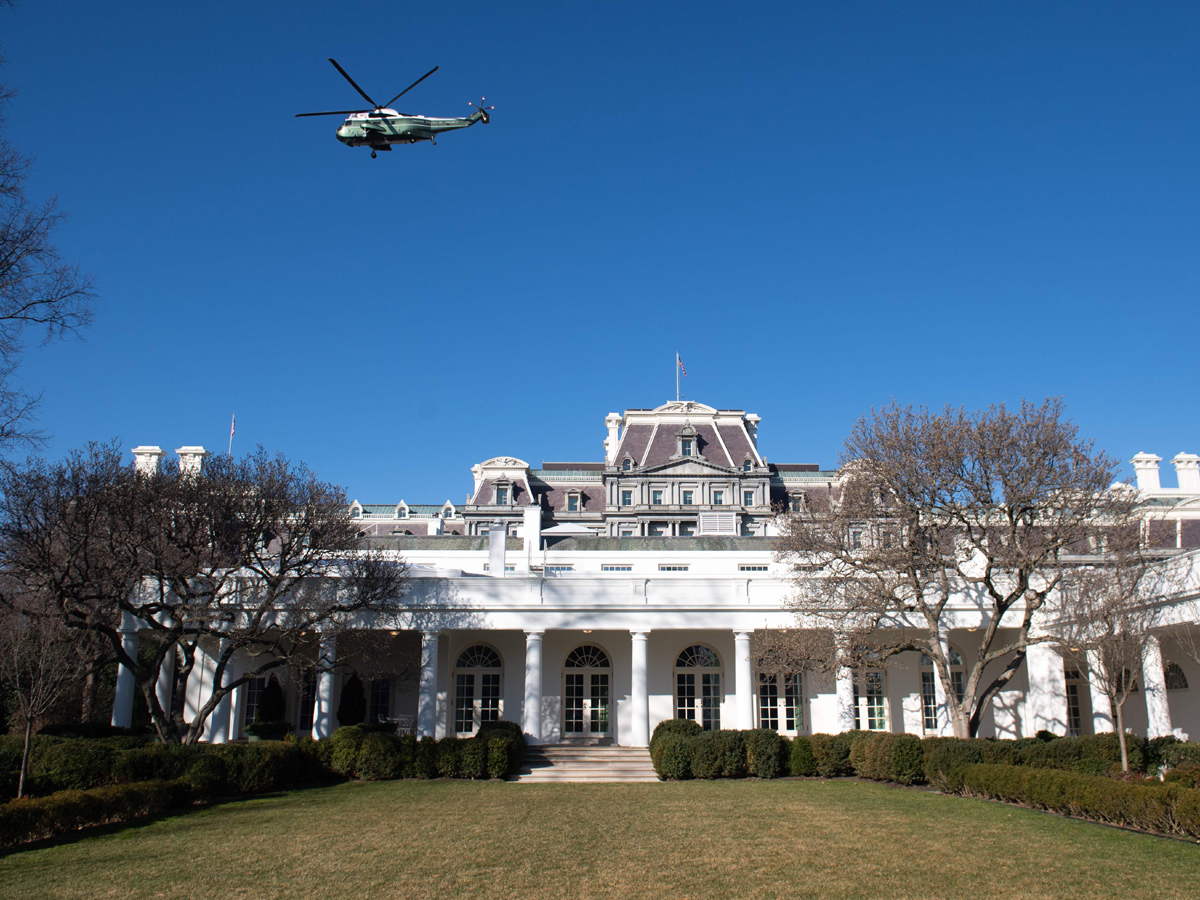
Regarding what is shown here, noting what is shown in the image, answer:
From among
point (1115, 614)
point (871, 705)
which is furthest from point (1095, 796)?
point (871, 705)

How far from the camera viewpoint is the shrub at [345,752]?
23031mm

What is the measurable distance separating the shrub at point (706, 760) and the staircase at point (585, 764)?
118 centimetres

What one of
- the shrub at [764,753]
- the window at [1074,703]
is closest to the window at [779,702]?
the shrub at [764,753]

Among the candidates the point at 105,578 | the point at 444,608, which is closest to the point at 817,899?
the point at 444,608

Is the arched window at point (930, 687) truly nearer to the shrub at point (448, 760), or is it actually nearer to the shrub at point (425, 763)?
the shrub at point (448, 760)

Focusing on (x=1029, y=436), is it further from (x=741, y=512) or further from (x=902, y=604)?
(x=741, y=512)

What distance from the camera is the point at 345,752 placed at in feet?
75.8

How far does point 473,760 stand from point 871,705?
548 inches

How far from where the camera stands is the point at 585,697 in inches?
1172

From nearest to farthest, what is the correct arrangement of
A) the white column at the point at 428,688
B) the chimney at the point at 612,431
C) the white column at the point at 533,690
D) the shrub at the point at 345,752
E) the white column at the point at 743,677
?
the shrub at the point at 345,752 < the white column at the point at 533,690 < the white column at the point at 428,688 < the white column at the point at 743,677 < the chimney at the point at 612,431

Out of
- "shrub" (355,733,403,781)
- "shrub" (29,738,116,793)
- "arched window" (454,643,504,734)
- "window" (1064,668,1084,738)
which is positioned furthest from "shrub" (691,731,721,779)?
"window" (1064,668,1084,738)

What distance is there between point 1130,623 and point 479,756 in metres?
15.7

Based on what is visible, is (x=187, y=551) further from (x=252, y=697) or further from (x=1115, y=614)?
(x=1115, y=614)

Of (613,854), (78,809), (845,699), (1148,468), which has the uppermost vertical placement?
(1148,468)
